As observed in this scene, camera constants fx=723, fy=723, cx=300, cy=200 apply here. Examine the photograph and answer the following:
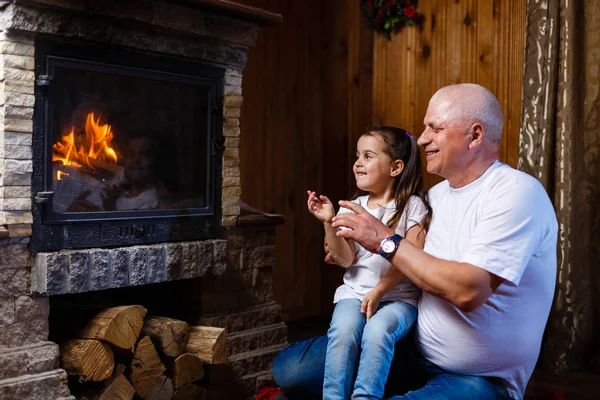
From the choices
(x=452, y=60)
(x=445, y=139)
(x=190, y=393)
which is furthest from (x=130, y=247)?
(x=452, y=60)

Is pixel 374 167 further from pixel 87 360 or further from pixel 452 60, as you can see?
pixel 452 60

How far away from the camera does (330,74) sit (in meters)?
4.17

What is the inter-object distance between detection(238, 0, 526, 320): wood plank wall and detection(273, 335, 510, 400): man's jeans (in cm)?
166

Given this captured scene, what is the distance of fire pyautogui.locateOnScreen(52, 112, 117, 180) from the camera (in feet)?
7.93

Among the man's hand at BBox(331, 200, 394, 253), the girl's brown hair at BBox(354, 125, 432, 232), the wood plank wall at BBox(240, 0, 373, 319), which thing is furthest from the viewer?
the wood plank wall at BBox(240, 0, 373, 319)

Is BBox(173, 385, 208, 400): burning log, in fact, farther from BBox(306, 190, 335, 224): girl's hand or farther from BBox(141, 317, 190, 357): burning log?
BBox(306, 190, 335, 224): girl's hand

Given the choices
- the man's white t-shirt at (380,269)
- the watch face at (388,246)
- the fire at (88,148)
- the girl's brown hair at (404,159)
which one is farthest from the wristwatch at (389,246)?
the fire at (88,148)

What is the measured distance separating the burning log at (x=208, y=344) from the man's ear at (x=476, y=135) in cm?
128

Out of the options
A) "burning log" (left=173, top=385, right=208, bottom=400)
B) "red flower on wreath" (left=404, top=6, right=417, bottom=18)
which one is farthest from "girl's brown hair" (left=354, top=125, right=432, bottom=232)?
"red flower on wreath" (left=404, top=6, right=417, bottom=18)

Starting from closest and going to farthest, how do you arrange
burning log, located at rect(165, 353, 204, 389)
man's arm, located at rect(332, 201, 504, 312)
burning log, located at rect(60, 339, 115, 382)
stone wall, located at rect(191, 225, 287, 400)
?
man's arm, located at rect(332, 201, 504, 312), burning log, located at rect(60, 339, 115, 382), burning log, located at rect(165, 353, 204, 389), stone wall, located at rect(191, 225, 287, 400)

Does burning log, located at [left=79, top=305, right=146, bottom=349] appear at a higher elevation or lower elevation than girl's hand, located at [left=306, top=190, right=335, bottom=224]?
lower

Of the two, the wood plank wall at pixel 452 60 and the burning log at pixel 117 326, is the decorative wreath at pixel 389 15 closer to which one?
the wood plank wall at pixel 452 60

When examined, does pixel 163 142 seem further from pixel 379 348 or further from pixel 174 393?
pixel 379 348

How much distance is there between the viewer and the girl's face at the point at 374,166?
7.40ft
